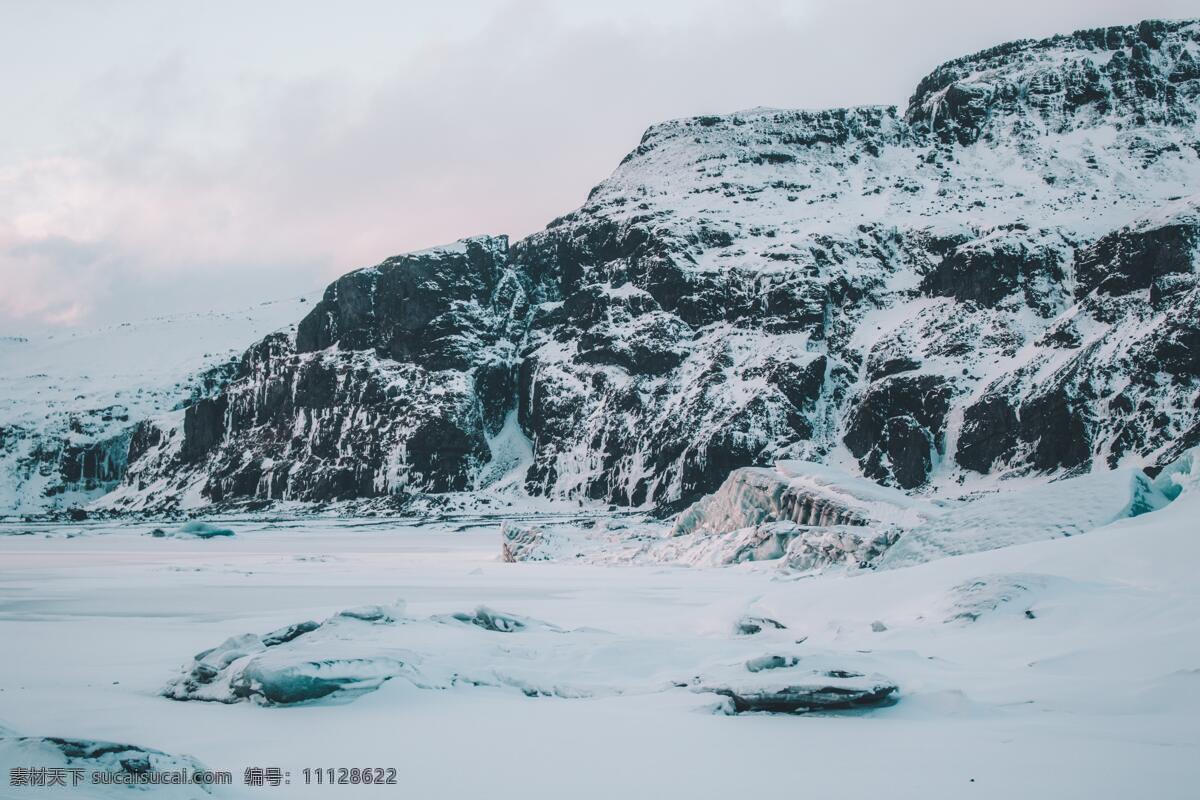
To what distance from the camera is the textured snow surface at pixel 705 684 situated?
5.55 metres

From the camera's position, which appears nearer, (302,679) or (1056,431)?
(302,679)

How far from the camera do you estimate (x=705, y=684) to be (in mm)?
8031

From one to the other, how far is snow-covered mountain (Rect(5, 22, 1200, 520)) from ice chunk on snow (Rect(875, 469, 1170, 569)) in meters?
45.7

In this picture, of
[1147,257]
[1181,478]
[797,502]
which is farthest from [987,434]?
[1181,478]

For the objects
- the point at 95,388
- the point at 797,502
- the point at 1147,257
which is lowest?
the point at 797,502

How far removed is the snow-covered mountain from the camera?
239 feet

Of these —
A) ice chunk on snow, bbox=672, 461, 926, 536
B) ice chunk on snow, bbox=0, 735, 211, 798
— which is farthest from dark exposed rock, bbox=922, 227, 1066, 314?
ice chunk on snow, bbox=0, 735, 211, 798

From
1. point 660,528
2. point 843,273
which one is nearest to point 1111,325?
point 843,273

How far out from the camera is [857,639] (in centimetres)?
1109

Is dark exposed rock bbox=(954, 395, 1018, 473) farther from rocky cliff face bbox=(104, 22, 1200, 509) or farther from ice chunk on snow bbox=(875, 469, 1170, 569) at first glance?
ice chunk on snow bbox=(875, 469, 1170, 569)

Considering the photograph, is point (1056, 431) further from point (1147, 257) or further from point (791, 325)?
point (791, 325)

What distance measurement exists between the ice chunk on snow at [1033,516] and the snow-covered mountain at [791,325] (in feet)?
150

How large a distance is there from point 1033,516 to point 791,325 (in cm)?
7578

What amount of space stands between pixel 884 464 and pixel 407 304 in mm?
60474
